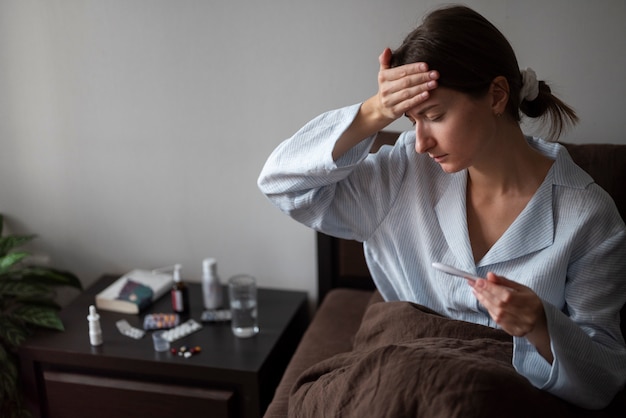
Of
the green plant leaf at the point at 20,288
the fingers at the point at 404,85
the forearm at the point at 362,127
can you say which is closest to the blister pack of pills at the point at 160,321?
the green plant leaf at the point at 20,288

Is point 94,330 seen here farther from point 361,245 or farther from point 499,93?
point 499,93

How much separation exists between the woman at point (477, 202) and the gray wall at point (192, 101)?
14.4 inches

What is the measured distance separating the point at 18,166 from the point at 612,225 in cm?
174

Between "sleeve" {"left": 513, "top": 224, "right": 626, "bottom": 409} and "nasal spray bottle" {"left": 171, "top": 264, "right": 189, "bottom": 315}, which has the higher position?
"sleeve" {"left": 513, "top": 224, "right": 626, "bottom": 409}

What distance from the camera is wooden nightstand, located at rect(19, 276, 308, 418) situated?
5.41ft

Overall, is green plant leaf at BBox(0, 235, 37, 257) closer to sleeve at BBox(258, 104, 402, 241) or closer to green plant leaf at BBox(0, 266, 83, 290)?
green plant leaf at BBox(0, 266, 83, 290)

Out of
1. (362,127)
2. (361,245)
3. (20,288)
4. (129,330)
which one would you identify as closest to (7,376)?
(20,288)

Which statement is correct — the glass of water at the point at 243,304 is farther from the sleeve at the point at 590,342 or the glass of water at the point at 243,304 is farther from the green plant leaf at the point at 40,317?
the sleeve at the point at 590,342

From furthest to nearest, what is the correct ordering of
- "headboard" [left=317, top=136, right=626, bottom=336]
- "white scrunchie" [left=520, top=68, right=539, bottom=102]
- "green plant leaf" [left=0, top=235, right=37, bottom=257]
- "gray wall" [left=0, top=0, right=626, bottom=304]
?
"green plant leaf" [left=0, top=235, right=37, bottom=257], "gray wall" [left=0, top=0, right=626, bottom=304], "headboard" [left=317, top=136, right=626, bottom=336], "white scrunchie" [left=520, top=68, right=539, bottom=102]

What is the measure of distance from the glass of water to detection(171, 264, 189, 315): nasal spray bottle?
0.16 meters

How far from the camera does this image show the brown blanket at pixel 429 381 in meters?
1.06

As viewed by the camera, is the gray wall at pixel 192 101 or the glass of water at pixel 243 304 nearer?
the gray wall at pixel 192 101

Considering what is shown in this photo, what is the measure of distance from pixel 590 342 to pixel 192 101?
4.09 feet

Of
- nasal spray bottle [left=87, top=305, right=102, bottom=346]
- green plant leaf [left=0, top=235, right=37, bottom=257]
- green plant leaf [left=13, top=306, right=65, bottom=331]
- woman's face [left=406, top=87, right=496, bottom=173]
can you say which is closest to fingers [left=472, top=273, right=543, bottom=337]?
woman's face [left=406, top=87, right=496, bottom=173]
